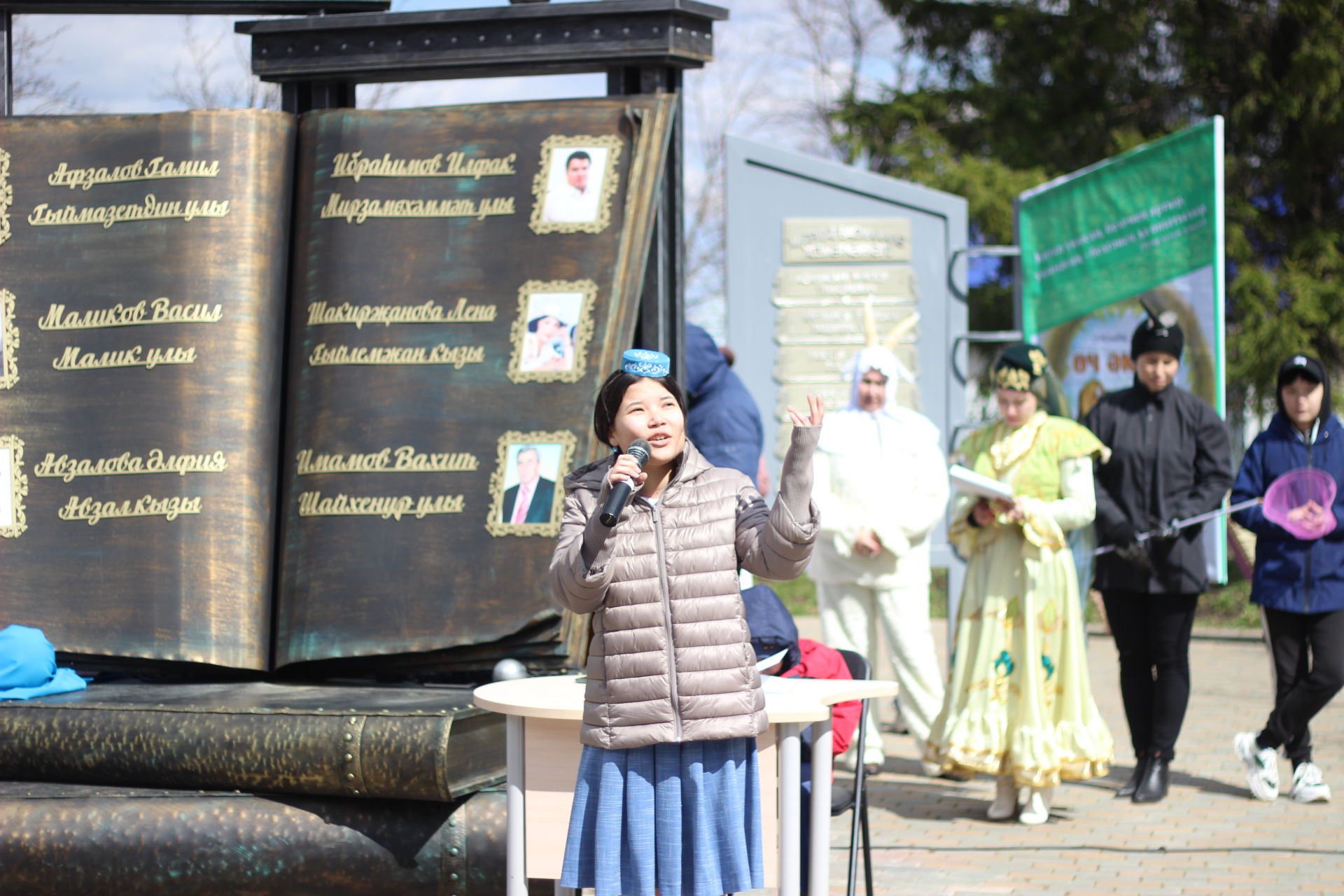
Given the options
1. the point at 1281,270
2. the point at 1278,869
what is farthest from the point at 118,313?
the point at 1281,270

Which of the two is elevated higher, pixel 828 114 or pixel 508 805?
pixel 828 114

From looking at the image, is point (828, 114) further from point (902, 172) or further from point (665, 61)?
point (665, 61)

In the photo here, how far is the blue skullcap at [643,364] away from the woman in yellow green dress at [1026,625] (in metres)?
2.89

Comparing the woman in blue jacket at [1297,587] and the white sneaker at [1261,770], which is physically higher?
the woman in blue jacket at [1297,587]

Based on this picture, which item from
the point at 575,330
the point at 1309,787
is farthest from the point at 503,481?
the point at 1309,787

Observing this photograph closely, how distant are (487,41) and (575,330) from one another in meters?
1.08

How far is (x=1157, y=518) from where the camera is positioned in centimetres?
627

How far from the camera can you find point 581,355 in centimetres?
501

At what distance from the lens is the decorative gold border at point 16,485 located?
522 cm

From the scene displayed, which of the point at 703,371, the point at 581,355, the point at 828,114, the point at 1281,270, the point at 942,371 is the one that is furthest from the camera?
the point at 828,114

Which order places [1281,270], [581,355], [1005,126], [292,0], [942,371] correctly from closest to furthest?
1. [581,355]
2. [292,0]
3. [942,371]
4. [1281,270]
5. [1005,126]

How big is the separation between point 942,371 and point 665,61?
3676mm

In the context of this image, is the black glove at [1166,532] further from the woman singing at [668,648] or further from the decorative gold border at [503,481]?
the woman singing at [668,648]

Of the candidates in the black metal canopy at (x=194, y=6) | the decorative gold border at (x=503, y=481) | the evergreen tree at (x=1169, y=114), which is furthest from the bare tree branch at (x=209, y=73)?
the evergreen tree at (x=1169, y=114)
